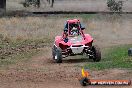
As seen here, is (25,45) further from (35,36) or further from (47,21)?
(47,21)

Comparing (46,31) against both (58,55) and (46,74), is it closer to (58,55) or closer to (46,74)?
(58,55)

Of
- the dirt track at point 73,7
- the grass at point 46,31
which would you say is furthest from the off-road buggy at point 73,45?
the dirt track at point 73,7

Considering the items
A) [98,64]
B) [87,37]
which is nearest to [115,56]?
[87,37]

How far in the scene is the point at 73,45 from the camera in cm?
1811

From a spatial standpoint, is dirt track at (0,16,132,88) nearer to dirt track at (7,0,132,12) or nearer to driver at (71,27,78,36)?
driver at (71,27,78,36)

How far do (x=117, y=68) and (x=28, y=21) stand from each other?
25080 mm

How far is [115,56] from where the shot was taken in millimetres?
18625

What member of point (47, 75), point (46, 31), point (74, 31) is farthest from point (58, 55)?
point (46, 31)

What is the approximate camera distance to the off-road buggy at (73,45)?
17812 mm

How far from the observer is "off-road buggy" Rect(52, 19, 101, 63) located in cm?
1781

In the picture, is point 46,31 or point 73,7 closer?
point 46,31

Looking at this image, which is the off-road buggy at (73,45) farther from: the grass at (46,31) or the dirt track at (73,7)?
the dirt track at (73,7)

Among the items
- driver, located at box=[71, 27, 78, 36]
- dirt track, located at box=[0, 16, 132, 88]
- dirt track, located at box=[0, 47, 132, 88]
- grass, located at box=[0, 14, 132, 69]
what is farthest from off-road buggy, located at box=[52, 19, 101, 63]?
dirt track, located at box=[0, 47, 132, 88]

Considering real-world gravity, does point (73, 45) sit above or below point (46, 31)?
above
